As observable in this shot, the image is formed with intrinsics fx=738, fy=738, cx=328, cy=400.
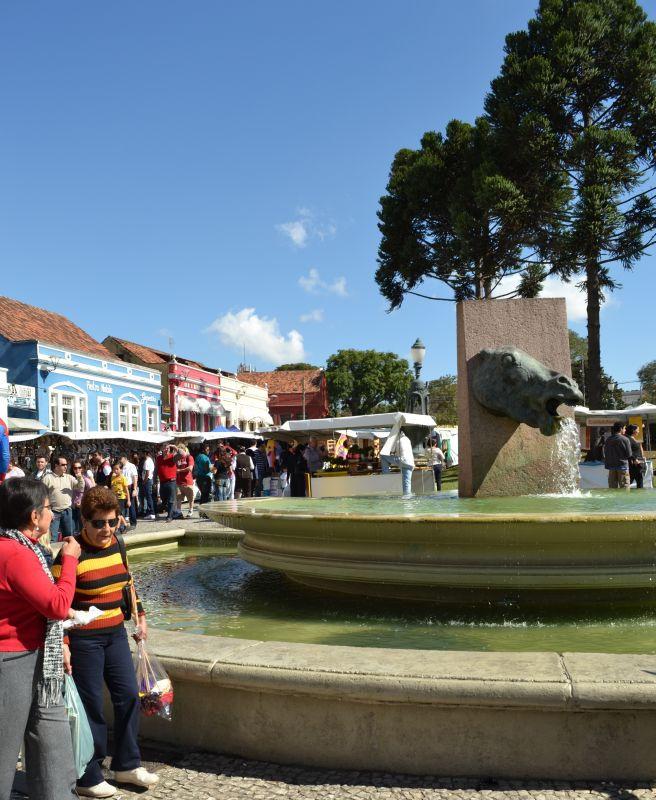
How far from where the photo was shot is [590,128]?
74.3ft

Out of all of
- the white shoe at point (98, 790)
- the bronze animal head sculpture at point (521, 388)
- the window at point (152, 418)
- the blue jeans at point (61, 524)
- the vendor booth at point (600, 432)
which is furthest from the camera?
the window at point (152, 418)

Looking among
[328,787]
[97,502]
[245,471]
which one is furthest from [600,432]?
[97,502]

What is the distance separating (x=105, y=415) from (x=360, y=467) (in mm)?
19136

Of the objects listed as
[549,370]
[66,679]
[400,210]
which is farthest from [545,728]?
[400,210]

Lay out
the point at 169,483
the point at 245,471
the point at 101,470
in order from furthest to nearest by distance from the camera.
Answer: the point at 245,471, the point at 101,470, the point at 169,483

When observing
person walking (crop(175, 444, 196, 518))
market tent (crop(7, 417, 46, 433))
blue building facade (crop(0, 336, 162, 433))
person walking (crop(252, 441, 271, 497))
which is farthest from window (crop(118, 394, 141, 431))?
person walking (crop(175, 444, 196, 518))

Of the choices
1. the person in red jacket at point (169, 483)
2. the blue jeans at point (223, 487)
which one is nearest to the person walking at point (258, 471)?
the blue jeans at point (223, 487)

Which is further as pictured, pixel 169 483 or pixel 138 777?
pixel 169 483

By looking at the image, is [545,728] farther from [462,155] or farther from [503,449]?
[462,155]

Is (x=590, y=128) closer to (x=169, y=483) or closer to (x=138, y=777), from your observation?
(x=169, y=483)

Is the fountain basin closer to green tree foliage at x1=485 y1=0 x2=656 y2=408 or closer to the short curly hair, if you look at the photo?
the short curly hair

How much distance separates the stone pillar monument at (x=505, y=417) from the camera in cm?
770

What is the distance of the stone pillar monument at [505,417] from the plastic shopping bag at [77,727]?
5.42m

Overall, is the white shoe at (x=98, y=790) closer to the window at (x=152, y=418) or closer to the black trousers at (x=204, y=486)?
the black trousers at (x=204, y=486)
